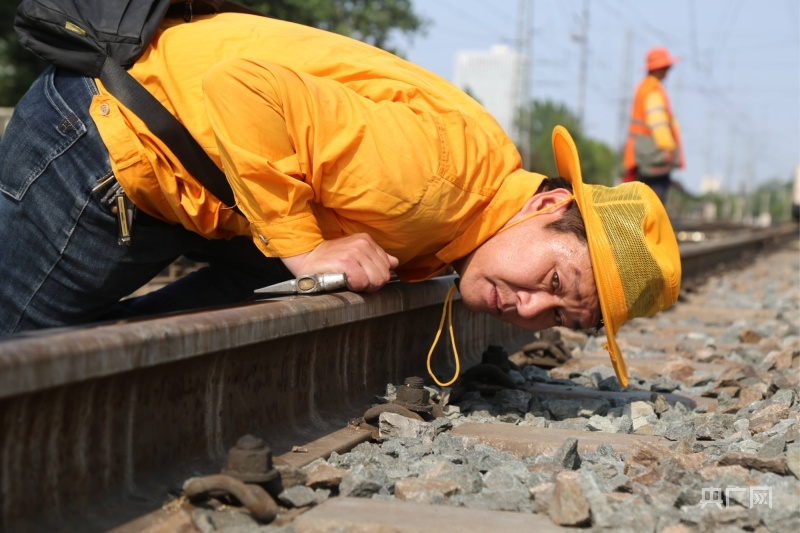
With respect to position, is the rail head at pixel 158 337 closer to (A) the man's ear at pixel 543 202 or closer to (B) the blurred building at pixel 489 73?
(A) the man's ear at pixel 543 202

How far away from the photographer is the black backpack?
3.22 m

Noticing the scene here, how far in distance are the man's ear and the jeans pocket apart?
1454 mm

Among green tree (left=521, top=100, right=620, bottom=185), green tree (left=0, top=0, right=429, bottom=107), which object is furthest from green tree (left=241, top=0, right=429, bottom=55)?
green tree (left=521, top=100, right=620, bottom=185)

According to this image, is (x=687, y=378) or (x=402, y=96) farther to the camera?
(x=687, y=378)

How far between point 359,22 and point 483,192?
4744 centimetres

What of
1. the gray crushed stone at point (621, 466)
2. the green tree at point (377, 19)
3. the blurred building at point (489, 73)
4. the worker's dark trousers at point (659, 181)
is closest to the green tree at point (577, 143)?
the green tree at point (377, 19)

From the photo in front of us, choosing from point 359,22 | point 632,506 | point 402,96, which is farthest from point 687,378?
point 359,22

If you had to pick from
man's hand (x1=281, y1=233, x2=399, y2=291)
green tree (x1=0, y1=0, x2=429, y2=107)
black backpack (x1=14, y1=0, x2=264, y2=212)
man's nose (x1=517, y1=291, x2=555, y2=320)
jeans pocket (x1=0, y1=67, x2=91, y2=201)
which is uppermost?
green tree (x1=0, y1=0, x2=429, y2=107)

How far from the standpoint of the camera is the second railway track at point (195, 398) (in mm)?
2049

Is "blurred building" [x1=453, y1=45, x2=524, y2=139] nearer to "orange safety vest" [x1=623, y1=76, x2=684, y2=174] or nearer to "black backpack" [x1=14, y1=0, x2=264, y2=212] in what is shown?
"orange safety vest" [x1=623, y1=76, x2=684, y2=174]

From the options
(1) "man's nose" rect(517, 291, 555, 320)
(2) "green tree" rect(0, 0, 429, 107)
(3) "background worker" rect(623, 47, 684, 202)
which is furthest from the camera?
(2) "green tree" rect(0, 0, 429, 107)

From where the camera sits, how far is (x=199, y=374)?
2650 mm

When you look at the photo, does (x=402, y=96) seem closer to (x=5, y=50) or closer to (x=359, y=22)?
(x=5, y=50)

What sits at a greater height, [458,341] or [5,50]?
[5,50]
